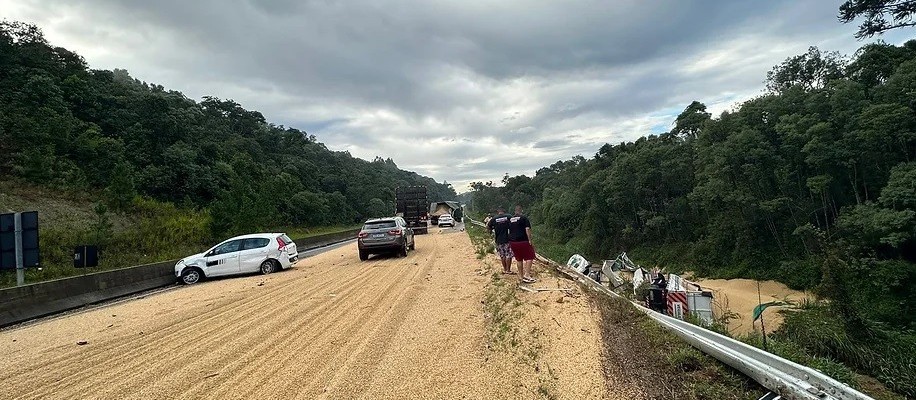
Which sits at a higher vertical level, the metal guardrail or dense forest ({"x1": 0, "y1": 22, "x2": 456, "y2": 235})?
dense forest ({"x1": 0, "y1": 22, "x2": 456, "y2": 235})

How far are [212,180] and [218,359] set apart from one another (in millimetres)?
48558

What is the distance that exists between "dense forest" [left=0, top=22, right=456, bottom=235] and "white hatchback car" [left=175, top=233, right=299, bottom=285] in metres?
10.6

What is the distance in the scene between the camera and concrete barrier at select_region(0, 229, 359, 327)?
1052 cm

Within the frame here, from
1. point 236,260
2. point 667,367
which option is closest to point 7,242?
point 236,260

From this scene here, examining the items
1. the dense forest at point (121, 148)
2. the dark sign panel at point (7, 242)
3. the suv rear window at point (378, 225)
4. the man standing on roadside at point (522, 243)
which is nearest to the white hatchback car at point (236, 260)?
the suv rear window at point (378, 225)

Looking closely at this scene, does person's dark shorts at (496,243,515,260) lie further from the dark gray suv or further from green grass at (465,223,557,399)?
the dark gray suv

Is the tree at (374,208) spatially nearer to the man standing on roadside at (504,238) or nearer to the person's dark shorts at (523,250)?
the man standing on roadside at (504,238)

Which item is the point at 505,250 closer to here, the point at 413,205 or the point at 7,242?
the point at 7,242

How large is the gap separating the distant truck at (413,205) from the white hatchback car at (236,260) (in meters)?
21.2

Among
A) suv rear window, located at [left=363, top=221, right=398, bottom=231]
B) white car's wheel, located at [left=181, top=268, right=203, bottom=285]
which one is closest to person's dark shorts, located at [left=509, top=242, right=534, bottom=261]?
suv rear window, located at [left=363, top=221, right=398, bottom=231]

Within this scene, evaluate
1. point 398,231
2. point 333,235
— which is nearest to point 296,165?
point 333,235

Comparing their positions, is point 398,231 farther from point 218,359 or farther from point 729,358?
point 729,358

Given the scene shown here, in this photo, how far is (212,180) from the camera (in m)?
49.3

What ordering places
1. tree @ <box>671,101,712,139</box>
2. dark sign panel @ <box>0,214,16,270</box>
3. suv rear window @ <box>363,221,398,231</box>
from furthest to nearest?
1. tree @ <box>671,101,712,139</box>
2. suv rear window @ <box>363,221,398,231</box>
3. dark sign panel @ <box>0,214,16,270</box>
